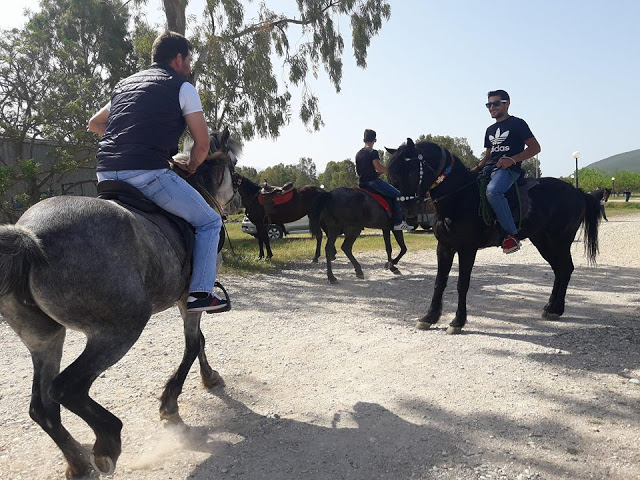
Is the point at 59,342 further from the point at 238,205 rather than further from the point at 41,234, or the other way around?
the point at 238,205

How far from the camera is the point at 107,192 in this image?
10.8 feet

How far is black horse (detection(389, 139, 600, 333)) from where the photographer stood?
6.24 m

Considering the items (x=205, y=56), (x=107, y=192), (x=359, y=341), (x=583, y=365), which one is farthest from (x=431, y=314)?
(x=205, y=56)

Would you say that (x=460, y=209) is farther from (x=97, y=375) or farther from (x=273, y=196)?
(x=273, y=196)

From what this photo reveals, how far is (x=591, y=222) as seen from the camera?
761 cm

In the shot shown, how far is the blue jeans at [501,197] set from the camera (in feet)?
20.0

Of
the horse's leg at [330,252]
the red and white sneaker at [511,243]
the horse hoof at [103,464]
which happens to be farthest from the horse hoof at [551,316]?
the horse hoof at [103,464]

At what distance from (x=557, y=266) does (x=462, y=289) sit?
1783mm

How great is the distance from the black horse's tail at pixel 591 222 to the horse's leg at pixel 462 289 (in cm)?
240

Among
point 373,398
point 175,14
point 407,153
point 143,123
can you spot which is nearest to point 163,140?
point 143,123

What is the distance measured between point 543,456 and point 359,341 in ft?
9.64

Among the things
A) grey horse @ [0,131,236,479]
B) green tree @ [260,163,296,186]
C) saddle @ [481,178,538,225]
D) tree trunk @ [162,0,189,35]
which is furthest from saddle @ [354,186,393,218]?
green tree @ [260,163,296,186]

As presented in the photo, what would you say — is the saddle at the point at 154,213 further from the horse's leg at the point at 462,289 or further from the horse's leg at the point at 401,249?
the horse's leg at the point at 401,249

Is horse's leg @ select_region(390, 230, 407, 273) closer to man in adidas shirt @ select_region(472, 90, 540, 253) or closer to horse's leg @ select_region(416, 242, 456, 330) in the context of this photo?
horse's leg @ select_region(416, 242, 456, 330)
